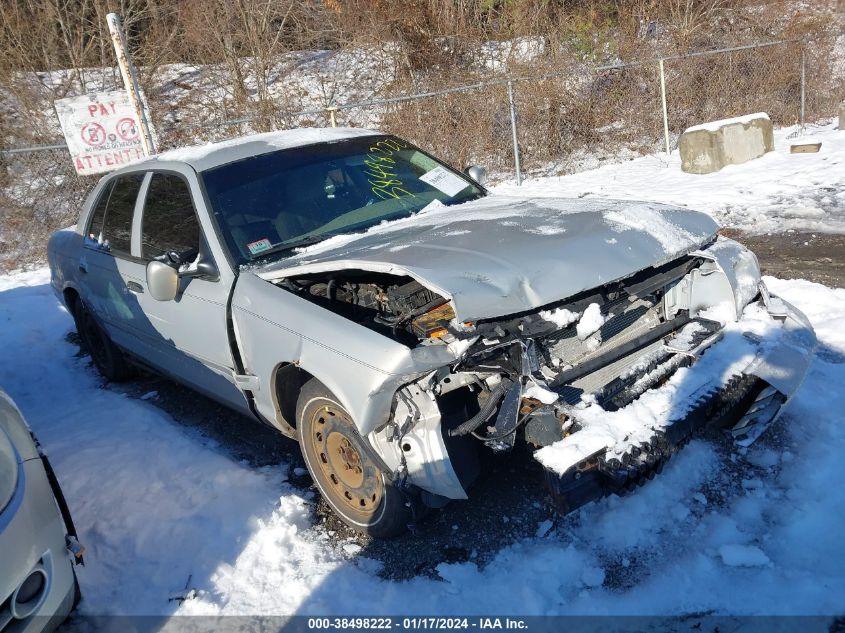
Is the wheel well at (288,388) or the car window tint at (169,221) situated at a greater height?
the car window tint at (169,221)

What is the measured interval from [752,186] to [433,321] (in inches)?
297

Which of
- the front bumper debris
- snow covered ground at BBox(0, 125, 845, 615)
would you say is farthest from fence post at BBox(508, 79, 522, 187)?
the front bumper debris

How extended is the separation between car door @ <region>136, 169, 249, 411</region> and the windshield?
17 centimetres

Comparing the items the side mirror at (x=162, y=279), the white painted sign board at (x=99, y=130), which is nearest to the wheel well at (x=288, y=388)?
the side mirror at (x=162, y=279)

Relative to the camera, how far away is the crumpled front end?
2.66 m

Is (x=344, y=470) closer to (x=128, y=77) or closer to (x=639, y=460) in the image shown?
(x=639, y=460)

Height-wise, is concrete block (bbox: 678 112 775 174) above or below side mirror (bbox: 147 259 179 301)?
below

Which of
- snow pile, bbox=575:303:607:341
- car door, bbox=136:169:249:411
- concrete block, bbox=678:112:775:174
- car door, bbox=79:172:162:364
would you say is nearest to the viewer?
snow pile, bbox=575:303:607:341

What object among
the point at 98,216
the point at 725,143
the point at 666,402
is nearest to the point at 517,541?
the point at 666,402

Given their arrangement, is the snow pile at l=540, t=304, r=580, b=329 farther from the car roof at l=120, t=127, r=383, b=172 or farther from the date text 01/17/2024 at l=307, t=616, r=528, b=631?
the car roof at l=120, t=127, r=383, b=172

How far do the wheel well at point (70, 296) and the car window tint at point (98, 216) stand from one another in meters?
0.70

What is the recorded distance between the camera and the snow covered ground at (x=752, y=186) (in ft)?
24.6

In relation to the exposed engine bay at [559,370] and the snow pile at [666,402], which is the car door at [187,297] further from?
the snow pile at [666,402]

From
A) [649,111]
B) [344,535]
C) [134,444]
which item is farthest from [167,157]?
[649,111]
